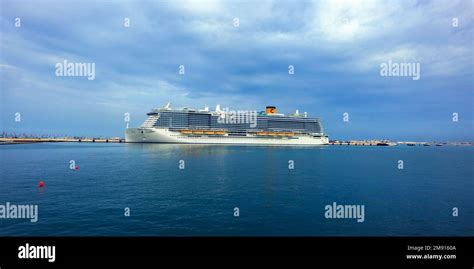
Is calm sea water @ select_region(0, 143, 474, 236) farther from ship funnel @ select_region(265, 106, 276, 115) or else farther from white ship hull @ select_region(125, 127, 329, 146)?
ship funnel @ select_region(265, 106, 276, 115)

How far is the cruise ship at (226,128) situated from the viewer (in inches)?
3890

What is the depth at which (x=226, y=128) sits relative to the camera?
10850 centimetres

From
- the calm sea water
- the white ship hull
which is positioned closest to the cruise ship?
the white ship hull

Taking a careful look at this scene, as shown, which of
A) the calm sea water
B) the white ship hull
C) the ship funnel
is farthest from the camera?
the ship funnel

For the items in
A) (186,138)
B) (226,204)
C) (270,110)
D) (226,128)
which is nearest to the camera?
(226,204)

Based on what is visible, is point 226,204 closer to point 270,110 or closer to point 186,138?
point 186,138

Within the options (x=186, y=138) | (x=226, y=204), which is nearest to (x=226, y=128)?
(x=186, y=138)

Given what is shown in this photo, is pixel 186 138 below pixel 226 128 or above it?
below

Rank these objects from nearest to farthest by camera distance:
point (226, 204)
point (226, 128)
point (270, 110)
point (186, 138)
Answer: point (226, 204)
point (186, 138)
point (226, 128)
point (270, 110)

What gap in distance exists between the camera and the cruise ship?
324 ft

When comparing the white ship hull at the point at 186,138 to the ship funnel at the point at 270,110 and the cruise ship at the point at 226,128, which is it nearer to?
the cruise ship at the point at 226,128

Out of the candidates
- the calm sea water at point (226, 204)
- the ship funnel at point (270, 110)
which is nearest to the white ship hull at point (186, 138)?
the ship funnel at point (270, 110)
